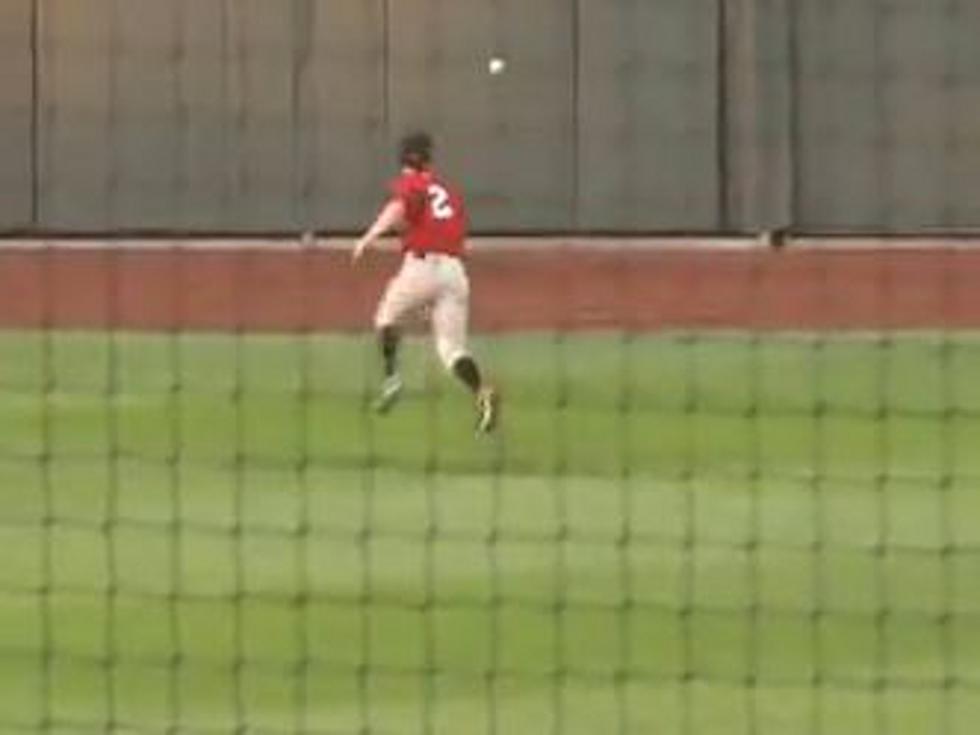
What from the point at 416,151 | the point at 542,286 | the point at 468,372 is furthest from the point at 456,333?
the point at 542,286

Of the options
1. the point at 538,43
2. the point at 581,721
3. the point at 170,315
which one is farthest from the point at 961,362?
the point at 581,721

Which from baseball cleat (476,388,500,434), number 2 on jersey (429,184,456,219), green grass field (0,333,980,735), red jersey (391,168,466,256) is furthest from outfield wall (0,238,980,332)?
baseball cleat (476,388,500,434)

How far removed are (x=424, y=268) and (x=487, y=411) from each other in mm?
2025

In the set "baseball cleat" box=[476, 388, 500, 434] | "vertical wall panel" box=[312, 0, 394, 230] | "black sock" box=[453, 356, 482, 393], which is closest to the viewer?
"baseball cleat" box=[476, 388, 500, 434]

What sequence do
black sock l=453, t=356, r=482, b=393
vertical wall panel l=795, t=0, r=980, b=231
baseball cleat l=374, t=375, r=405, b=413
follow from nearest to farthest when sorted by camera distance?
black sock l=453, t=356, r=482, b=393
baseball cleat l=374, t=375, r=405, b=413
vertical wall panel l=795, t=0, r=980, b=231

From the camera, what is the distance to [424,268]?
1959 centimetres

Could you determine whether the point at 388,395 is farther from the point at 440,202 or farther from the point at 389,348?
the point at 440,202

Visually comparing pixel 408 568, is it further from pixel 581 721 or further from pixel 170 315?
pixel 170 315

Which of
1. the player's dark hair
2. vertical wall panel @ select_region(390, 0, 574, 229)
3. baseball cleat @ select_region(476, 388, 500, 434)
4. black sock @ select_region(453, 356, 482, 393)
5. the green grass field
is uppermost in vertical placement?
vertical wall panel @ select_region(390, 0, 574, 229)

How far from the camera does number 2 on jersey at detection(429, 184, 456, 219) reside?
19.3 m

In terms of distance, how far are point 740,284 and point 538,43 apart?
579 centimetres

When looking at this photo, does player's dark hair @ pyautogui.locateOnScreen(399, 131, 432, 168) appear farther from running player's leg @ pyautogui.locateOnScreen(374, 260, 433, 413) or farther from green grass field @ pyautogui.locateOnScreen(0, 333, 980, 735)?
green grass field @ pyautogui.locateOnScreen(0, 333, 980, 735)

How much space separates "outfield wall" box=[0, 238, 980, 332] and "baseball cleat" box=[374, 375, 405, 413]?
3219 mm

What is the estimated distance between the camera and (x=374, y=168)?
2875 cm
